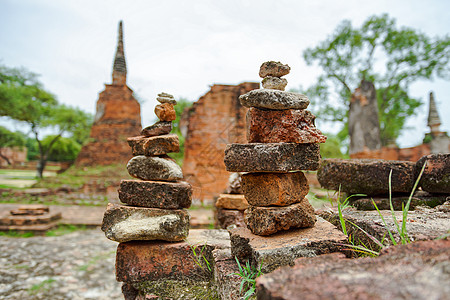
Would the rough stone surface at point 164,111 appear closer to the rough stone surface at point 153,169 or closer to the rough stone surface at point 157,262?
the rough stone surface at point 153,169

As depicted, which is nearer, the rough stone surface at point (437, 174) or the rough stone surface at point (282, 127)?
the rough stone surface at point (282, 127)

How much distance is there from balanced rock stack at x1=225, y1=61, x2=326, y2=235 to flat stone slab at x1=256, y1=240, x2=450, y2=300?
753 mm

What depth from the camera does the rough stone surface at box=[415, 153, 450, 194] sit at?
2.23m

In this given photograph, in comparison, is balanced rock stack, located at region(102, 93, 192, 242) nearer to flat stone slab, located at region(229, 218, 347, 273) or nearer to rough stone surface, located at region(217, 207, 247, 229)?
flat stone slab, located at region(229, 218, 347, 273)

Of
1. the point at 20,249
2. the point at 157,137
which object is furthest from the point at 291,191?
the point at 20,249

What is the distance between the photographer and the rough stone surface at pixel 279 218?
1809mm

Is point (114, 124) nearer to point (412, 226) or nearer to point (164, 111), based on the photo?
point (164, 111)

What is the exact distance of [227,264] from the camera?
6.54 ft

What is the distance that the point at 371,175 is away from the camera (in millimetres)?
2387

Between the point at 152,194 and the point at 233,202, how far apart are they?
1477 millimetres

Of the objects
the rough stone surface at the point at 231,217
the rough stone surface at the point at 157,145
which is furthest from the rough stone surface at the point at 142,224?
the rough stone surface at the point at 231,217

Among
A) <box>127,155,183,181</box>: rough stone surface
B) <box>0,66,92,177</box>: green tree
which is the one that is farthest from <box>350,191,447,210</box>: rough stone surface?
<box>0,66,92,177</box>: green tree

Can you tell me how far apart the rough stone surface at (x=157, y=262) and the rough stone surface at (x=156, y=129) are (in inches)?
39.6

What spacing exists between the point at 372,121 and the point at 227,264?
595 inches
